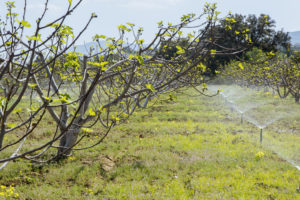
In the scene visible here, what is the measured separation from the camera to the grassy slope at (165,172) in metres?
5.95

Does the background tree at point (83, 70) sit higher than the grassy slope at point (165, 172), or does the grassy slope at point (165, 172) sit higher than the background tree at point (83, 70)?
the background tree at point (83, 70)

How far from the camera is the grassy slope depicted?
5.95 m

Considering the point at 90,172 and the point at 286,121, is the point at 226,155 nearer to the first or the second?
the point at 90,172

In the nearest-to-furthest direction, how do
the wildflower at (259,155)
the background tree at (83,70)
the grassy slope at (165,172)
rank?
the background tree at (83,70), the grassy slope at (165,172), the wildflower at (259,155)

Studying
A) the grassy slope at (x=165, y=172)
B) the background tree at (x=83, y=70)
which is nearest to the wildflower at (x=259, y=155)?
the grassy slope at (x=165, y=172)

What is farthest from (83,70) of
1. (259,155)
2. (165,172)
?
(259,155)

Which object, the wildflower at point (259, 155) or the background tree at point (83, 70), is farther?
the wildflower at point (259, 155)

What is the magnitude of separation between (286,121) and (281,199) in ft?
32.1

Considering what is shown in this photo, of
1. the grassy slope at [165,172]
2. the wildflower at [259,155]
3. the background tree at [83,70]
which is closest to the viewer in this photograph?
the background tree at [83,70]

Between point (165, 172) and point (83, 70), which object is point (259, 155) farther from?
point (83, 70)

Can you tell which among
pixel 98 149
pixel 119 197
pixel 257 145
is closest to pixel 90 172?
pixel 119 197

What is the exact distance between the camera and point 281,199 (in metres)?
5.65

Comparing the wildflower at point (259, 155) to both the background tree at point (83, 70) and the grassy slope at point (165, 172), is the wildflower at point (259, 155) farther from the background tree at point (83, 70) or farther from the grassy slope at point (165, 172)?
the background tree at point (83, 70)

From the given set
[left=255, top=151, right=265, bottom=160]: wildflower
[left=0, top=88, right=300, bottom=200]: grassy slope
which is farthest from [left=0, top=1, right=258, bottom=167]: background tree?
[left=255, top=151, right=265, bottom=160]: wildflower
